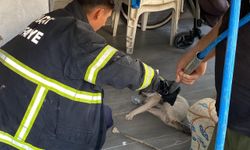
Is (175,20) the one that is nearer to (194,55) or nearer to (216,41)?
(194,55)

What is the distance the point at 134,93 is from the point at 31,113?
1488mm

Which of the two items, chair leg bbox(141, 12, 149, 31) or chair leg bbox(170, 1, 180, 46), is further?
chair leg bbox(141, 12, 149, 31)

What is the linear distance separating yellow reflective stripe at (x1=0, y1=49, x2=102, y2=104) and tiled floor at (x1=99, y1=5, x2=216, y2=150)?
87cm

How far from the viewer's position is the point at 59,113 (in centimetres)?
164

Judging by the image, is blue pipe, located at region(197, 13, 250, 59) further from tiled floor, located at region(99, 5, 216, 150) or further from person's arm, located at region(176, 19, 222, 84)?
tiled floor, located at region(99, 5, 216, 150)

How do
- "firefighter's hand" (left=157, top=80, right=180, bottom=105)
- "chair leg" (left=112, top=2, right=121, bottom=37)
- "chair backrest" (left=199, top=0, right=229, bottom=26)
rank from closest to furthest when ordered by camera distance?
"firefighter's hand" (left=157, top=80, right=180, bottom=105)
"chair backrest" (left=199, top=0, right=229, bottom=26)
"chair leg" (left=112, top=2, right=121, bottom=37)

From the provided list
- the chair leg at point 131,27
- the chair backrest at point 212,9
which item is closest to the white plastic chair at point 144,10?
the chair leg at point 131,27

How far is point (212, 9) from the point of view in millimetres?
3506

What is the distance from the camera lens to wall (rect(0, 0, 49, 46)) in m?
1.95

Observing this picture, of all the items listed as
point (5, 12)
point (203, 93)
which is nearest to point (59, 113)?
point (5, 12)

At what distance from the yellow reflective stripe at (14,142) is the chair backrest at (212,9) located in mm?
2310

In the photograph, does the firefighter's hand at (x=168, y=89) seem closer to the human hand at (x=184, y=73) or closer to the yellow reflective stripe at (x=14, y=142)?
the human hand at (x=184, y=73)

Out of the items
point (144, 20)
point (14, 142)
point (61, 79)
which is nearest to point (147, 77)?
point (61, 79)

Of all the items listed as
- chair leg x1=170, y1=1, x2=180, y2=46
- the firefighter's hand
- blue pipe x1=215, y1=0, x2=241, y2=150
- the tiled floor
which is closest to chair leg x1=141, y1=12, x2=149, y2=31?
the tiled floor
